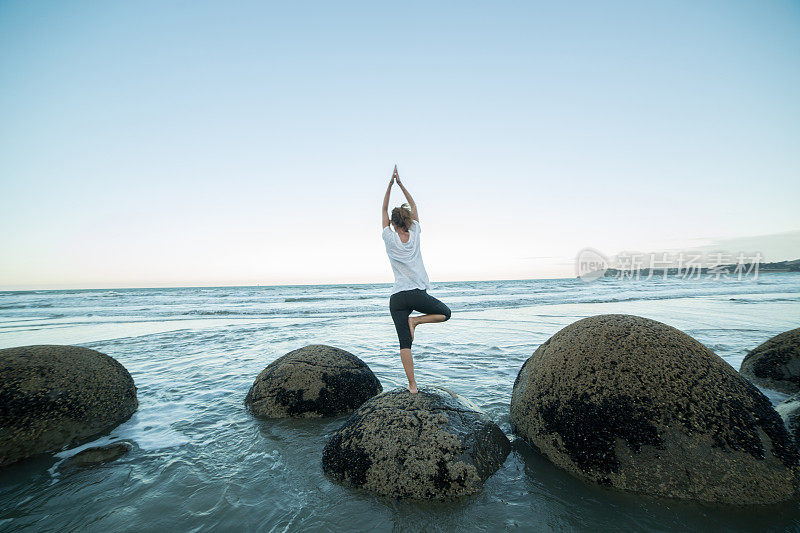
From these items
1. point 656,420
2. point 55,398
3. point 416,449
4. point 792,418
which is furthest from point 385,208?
point 792,418

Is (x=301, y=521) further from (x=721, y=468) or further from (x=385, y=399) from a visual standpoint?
(x=721, y=468)

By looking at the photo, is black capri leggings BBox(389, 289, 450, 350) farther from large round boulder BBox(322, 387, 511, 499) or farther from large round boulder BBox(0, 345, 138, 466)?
large round boulder BBox(0, 345, 138, 466)

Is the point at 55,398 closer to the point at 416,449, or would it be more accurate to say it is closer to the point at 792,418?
the point at 416,449

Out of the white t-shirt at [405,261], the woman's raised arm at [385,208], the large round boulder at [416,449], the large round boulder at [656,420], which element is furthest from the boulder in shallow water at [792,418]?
the woman's raised arm at [385,208]

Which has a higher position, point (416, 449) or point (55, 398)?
point (55, 398)

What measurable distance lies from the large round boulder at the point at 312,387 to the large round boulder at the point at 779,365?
603 centimetres

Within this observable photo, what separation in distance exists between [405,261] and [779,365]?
622 cm

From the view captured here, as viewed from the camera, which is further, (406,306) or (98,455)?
(406,306)

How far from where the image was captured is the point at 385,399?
4.19 m

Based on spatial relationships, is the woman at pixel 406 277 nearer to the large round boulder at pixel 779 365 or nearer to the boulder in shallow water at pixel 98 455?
the boulder in shallow water at pixel 98 455

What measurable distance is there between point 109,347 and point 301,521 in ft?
37.0

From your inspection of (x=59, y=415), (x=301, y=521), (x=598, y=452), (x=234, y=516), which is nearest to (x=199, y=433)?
(x=59, y=415)

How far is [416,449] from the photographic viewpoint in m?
3.51

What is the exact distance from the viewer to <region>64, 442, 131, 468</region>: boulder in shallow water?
13.4ft
